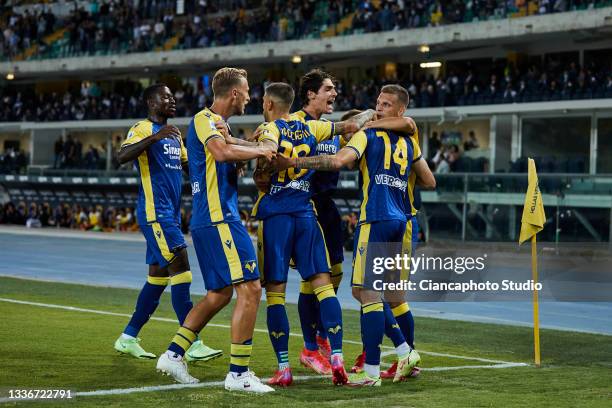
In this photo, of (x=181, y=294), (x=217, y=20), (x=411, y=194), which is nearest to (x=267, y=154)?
(x=411, y=194)

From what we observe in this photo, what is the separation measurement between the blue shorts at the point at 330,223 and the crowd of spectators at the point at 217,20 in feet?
87.5

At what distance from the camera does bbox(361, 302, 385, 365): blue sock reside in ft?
25.3

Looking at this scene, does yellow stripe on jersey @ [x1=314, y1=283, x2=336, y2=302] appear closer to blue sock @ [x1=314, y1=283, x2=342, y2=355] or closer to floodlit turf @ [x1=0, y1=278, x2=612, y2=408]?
blue sock @ [x1=314, y1=283, x2=342, y2=355]

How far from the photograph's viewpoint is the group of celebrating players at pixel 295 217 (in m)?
7.45

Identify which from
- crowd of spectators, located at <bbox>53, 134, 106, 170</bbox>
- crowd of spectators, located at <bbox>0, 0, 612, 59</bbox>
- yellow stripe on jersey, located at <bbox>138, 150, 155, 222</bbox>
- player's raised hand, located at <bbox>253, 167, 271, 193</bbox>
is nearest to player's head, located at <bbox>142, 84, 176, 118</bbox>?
yellow stripe on jersey, located at <bbox>138, 150, 155, 222</bbox>

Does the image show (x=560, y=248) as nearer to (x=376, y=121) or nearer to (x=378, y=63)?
(x=376, y=121)

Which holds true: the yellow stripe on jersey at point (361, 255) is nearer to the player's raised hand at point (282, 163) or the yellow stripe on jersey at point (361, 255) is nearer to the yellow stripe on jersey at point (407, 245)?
the yellow stripe on jersey at point (407, 245)

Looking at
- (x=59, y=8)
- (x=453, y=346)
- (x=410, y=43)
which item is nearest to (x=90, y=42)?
(x=59, y=8)

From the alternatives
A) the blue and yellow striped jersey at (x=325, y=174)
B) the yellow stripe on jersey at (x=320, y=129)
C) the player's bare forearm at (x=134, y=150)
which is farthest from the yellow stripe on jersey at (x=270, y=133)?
the player's bare forearm at (x=134, y=150)

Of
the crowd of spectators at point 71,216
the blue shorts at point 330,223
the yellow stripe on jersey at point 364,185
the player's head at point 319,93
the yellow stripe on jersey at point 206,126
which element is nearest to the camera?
the yellow stripe on jersey at point 206,126

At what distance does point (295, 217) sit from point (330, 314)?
0.84 meters

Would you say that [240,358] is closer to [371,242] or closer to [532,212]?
[371,242]

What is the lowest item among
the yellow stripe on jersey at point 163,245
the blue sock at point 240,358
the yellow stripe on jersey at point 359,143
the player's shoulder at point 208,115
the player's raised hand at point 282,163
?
the blue sock at point 240,358

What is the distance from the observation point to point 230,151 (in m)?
7.23
